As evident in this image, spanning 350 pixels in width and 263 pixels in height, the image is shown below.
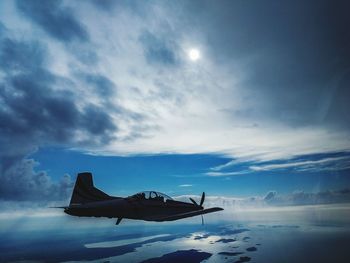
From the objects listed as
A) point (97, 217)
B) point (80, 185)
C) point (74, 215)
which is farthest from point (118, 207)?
point (80, 185)

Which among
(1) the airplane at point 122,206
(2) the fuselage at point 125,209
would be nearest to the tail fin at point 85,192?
(1) the airplane at point 122,206

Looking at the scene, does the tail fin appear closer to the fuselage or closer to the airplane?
the airplane

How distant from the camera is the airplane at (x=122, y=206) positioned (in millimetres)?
18453

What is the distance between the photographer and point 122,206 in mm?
19125

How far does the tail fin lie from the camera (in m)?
21.0

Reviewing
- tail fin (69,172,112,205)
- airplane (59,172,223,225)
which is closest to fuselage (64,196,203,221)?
airplane (59,172,223,225)

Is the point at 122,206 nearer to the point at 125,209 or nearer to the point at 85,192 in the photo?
the point at 125,209

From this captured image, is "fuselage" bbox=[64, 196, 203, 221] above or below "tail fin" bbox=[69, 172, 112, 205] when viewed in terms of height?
below

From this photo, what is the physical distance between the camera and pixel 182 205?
21953 millimetres

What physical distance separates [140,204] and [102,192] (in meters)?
4.79

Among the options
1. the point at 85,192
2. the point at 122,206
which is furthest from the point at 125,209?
the point at 85,192

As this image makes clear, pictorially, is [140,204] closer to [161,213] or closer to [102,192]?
[161,213]

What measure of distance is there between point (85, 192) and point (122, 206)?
14.9 ft

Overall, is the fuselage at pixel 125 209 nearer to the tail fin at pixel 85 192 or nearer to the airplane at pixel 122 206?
the airplane at pixel 122 206
